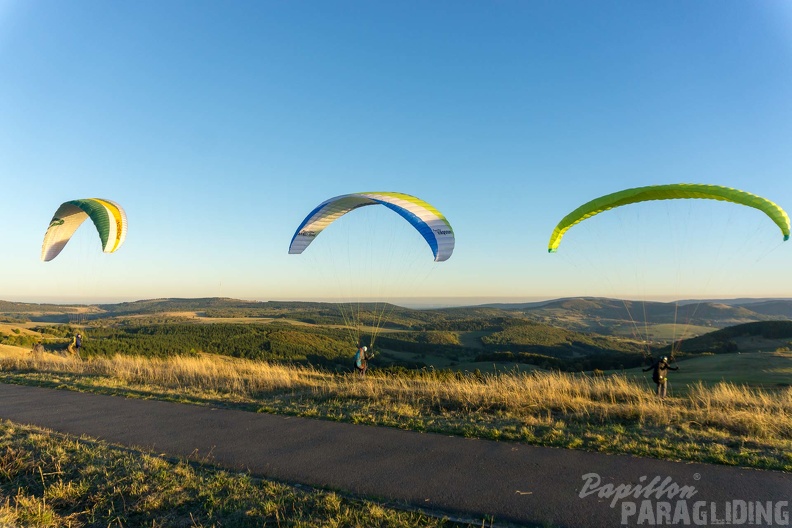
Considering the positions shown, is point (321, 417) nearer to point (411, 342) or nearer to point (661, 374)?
point (661, 374)

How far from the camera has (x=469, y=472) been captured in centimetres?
570

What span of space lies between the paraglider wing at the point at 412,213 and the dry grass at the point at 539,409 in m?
3.98

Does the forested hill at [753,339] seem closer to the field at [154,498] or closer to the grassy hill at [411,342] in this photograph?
the grassy hill at [411,342]

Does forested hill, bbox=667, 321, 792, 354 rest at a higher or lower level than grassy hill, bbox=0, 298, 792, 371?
higher

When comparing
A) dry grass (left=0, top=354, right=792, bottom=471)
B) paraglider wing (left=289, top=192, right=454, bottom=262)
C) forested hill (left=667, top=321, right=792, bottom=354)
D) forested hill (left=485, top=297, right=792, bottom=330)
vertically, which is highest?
paraglider wing (left=289, top=192, right=454, bottom=262)

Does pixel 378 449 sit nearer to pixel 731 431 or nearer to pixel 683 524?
pixel 683 524

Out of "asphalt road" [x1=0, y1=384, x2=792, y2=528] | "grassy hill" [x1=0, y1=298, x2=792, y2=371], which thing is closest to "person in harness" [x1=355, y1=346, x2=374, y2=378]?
"grassy hill" [x1=0, y1=298, x2=792, y2=371]

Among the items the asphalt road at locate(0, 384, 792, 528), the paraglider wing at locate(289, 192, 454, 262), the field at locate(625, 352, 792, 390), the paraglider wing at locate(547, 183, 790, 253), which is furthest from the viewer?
the field at locate(625, 352, 792, 390)

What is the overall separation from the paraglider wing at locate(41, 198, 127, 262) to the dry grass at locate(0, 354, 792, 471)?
20.1ft

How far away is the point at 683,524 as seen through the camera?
14.4 ft

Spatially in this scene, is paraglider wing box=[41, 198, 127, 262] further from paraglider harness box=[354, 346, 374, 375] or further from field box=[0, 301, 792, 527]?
paraglider harness box=[354, 346, 374, 375]

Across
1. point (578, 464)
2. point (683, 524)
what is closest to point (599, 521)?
point (683, 524)

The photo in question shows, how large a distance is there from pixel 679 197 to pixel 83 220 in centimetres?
2482

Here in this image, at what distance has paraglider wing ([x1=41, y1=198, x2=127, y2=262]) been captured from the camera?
17.2 meters
